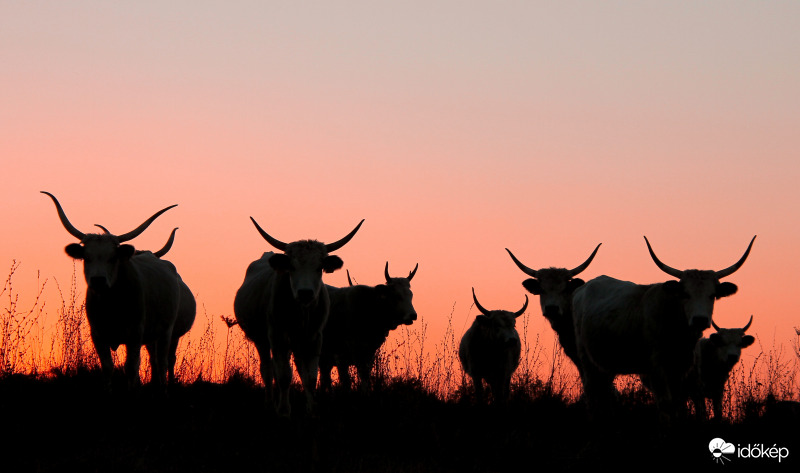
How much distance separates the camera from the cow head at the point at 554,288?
13.3 metres

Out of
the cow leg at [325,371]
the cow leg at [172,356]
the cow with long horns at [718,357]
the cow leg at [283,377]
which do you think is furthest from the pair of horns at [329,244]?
the cow with long horns at [718,357]

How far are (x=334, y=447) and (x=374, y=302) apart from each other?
275 inches

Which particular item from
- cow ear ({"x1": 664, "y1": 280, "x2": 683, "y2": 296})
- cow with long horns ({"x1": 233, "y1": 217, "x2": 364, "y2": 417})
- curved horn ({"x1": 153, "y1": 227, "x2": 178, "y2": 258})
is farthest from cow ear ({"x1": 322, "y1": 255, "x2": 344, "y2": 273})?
cow ear ({"x1": 664, "y1": 280, "x2": 683, "y2": 296})

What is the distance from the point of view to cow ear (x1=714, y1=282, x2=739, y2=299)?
33.9 ft

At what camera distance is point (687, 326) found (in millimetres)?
10141

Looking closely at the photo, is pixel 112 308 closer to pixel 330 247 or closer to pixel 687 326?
pixel 330 247

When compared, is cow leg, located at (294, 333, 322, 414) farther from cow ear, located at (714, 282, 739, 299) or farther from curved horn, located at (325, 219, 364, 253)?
cow ear, located at (714, 282, 739, 299)

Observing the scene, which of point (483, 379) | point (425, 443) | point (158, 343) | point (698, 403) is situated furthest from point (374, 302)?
point (425, 443)

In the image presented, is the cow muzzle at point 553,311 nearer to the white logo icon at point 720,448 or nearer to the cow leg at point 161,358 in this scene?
the white logo icon at point 720,448

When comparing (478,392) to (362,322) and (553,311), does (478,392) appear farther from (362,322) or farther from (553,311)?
(362,322)

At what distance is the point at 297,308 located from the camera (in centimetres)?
1036

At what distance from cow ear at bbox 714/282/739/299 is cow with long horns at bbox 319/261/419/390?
591cm

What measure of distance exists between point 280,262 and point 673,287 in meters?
4.27

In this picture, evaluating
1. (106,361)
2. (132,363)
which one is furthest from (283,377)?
(106,361)
